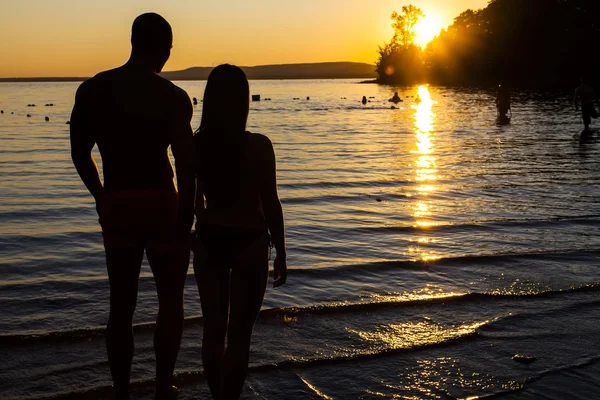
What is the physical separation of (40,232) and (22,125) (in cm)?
3018

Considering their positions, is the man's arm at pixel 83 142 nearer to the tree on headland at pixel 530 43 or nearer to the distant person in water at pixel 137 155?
the distant person in water at pixel 137 155

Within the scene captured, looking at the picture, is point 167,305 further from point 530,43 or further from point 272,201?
point 530,43

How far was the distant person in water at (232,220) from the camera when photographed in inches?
138

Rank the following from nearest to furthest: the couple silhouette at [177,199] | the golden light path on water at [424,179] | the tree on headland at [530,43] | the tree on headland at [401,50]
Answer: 1. the couple silhouette at [177,199]
2. the golden light path on water at [424,179]
3. the tree on headland at [530,43]
4. the tree on headland at [401,50]

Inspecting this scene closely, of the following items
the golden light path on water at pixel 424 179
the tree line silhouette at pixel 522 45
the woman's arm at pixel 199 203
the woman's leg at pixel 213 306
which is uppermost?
the tree line silhouette at pixel 522 45

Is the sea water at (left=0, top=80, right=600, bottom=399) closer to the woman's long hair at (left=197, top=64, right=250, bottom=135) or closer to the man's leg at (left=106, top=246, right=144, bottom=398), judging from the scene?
the man's leg at (left=106, top=246, right=144, bottom=398)

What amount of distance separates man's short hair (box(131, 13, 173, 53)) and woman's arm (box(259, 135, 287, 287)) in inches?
37.4

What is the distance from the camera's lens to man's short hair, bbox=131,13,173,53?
12.7 feet

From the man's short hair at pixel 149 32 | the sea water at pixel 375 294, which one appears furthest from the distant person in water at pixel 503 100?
the man's short hair at pixel 149 32

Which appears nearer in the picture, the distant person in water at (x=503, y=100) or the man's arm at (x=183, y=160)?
the man's arm at (x=183, y=160)

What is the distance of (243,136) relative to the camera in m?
3.56

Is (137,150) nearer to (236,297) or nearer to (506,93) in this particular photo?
(236,297)

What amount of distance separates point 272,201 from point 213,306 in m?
0.70

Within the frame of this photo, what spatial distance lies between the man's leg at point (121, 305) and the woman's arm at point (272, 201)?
845 mm
